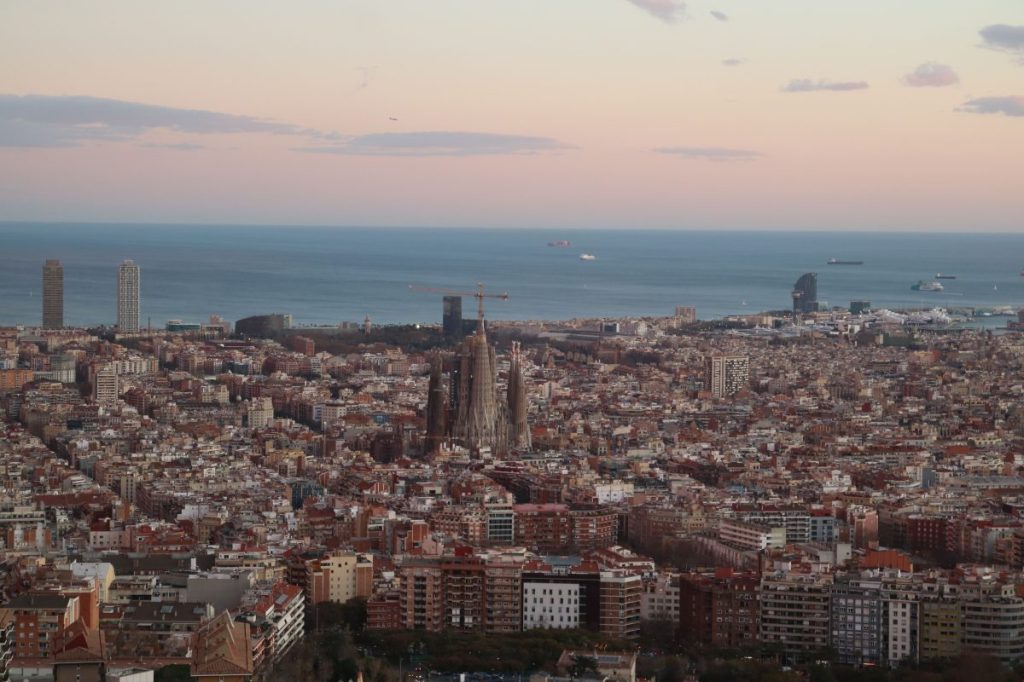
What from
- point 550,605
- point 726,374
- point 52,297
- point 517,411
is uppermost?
point 52,297

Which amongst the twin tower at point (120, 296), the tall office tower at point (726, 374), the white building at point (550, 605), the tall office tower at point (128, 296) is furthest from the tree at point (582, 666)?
the tall office tower at point (128, 296)

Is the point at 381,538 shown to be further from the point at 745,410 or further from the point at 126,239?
the point at 126,239

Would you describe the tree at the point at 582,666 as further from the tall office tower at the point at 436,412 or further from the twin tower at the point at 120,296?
the twin tower at the point at 120,296

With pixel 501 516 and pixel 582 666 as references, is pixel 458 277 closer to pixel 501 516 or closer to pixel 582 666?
pixel 501 516

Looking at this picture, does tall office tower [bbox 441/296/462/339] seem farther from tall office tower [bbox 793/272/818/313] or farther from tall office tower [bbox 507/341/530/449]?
tall office tower [bbox 793/272/818/313]

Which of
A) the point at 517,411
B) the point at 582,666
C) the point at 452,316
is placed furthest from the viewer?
the point at 452,316

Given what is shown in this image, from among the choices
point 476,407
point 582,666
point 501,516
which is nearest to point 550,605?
point 582,666

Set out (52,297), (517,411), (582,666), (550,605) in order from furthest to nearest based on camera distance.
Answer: (52,297) < (517,411) < (550,605) < (582,666)

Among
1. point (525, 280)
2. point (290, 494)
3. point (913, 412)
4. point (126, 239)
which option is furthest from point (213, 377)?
point (126, 239)
